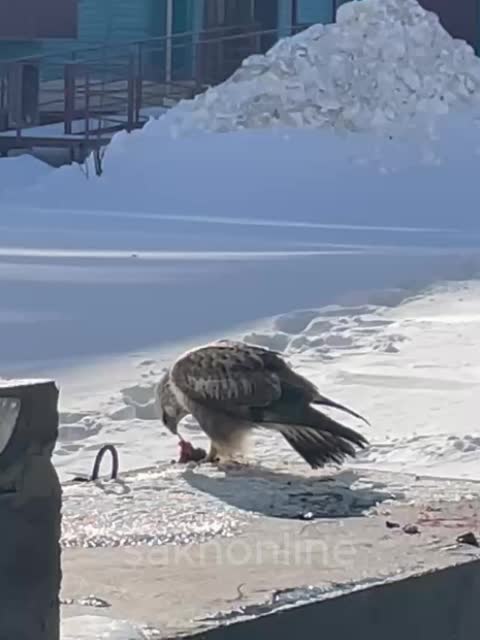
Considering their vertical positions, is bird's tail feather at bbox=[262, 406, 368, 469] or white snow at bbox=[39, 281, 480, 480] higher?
bird's tail feather at bbox=[262, 406, 368, 469]

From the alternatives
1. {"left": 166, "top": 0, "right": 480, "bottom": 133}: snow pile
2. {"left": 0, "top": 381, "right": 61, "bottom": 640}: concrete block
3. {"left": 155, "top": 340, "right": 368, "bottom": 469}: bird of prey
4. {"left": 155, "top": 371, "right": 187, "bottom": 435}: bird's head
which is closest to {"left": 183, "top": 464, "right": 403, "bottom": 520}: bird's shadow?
{"left": 155, "top": 340, "right": 368, "bottom": 469}: bird of prey

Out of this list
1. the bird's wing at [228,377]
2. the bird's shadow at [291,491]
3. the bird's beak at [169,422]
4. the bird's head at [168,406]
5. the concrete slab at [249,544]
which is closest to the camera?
the concrete slab at [249,544]

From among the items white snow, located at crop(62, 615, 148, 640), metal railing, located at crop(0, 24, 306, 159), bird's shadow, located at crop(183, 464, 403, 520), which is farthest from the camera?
metal railing, located at crop(0, 24, 306, 159)

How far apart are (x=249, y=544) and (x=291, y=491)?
29.0 inches

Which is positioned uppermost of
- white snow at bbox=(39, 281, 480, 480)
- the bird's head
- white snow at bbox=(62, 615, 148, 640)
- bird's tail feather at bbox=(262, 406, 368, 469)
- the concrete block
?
the concrete block

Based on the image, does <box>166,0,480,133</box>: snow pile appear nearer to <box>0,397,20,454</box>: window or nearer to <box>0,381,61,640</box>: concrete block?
<box>0,381,61,640</box>: concrete block

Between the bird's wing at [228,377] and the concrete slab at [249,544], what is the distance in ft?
1.22

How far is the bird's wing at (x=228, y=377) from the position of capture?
5.86 meters

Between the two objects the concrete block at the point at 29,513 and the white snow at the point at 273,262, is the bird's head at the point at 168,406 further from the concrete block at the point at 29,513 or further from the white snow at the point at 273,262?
the concrete block at the point at 29,513

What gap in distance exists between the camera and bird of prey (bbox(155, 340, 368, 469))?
5.64 meters

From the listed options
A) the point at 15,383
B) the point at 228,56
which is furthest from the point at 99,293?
the point at 228,56

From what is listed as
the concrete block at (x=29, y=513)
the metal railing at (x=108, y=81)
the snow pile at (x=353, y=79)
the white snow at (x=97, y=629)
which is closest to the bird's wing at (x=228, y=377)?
the white snow at (x=97, y=629)

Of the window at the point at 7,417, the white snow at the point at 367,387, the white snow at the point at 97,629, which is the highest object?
the window at the point at 7,417

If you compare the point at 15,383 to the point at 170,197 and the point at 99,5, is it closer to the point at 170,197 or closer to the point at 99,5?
the point at 170,197
